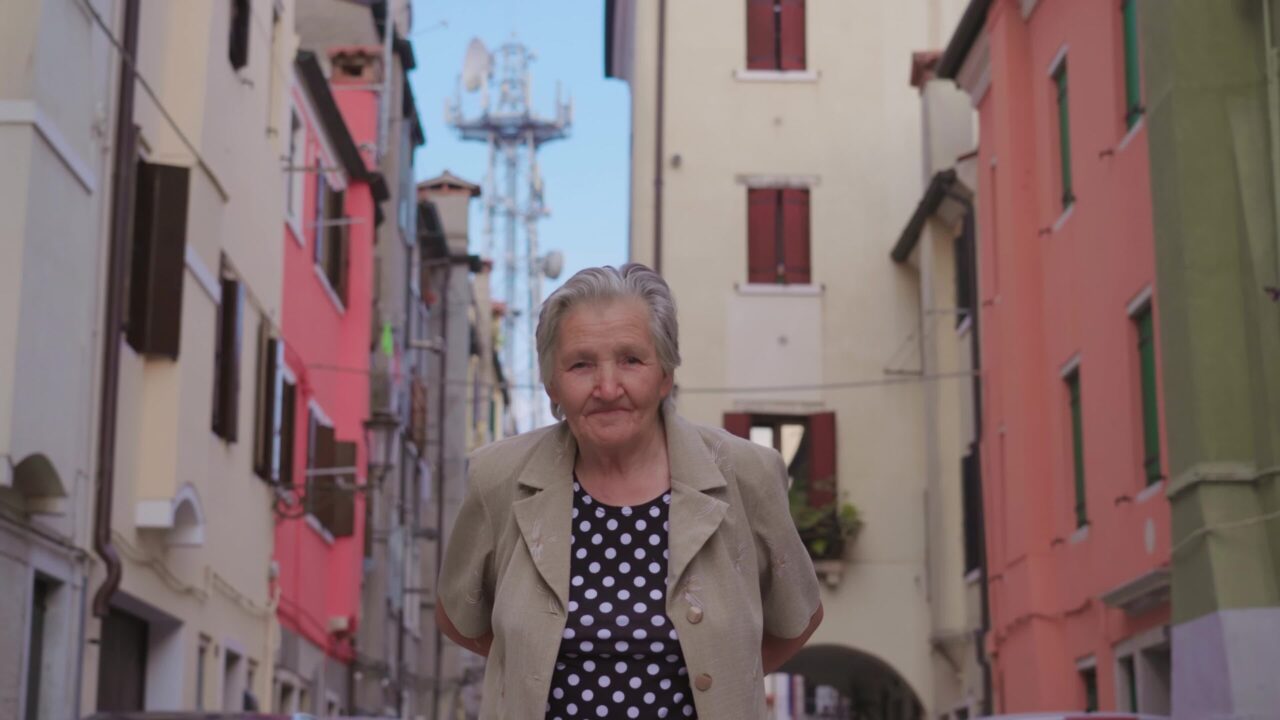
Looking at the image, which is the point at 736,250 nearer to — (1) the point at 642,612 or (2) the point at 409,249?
(2) the point at 409,249

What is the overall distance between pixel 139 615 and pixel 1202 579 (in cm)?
876

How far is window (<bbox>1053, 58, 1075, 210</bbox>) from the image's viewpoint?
22.1 metres

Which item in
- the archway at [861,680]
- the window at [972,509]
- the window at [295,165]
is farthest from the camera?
the archway at [861,680]

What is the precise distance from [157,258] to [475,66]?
207ft

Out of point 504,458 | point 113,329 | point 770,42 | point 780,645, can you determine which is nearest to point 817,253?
point 770,42

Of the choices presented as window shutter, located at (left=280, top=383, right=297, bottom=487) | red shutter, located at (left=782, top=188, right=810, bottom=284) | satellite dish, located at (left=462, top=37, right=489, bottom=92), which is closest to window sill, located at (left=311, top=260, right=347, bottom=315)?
window shutter, located at (left=280, top=383, right=297, bottom=487)

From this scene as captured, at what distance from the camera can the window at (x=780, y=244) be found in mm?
31641

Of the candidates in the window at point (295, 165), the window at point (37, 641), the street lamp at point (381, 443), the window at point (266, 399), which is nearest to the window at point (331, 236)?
the window at point (295, 165)

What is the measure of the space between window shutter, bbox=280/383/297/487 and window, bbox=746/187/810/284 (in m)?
8.45

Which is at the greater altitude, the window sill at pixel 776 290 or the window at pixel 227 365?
the window sill at pixel 776 290

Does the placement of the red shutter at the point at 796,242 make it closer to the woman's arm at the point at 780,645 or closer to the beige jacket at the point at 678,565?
the woman's arm at the point at 780,645

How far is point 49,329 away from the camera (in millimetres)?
14141

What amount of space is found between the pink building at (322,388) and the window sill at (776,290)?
18.6 ft

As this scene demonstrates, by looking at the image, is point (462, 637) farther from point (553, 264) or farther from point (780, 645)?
point (553, 264)
